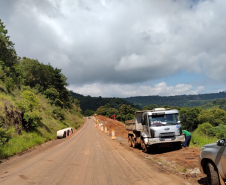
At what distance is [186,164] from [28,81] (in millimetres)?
42372

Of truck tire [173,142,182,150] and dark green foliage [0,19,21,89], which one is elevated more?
dark green foliage [0,19,21,89]

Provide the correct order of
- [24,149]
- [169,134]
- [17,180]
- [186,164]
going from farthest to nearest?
[24,149] → [169,134] → [186,164] → [17,180]

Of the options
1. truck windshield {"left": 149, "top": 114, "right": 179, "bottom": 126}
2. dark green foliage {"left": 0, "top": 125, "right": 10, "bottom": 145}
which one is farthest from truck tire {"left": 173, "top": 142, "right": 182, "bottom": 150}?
dark green foliage {"left": 0, "top": 125, "right": 10, "bottom": 145}

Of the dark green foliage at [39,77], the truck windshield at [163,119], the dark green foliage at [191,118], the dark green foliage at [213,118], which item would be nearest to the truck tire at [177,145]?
the truck windshield at [163,119]

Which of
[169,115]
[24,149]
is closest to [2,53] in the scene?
[24,149]

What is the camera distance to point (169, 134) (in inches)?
462

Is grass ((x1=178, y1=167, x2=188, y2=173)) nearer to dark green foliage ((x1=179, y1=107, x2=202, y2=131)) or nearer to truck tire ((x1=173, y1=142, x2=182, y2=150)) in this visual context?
truck tire ((x1=173, y1=142, x2=182, y2=150))

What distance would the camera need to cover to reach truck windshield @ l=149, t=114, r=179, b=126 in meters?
12.2

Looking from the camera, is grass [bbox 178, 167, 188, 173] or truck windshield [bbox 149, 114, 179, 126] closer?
grass [bbox 178, 167, 188, 173]

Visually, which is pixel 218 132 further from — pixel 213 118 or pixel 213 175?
pixel 213 175

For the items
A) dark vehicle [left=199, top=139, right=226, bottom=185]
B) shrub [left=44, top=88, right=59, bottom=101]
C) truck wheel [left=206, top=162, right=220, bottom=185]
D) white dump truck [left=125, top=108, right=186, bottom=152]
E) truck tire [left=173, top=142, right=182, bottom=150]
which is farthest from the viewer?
shrub [left=44, top=88, right=59, bottom=101]

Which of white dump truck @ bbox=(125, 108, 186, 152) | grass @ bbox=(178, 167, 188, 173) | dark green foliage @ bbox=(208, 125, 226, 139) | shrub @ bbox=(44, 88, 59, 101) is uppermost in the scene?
shrub @ bbox=(44, 88, 59, 101)

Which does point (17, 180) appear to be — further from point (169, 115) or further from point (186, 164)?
point (169, 115)


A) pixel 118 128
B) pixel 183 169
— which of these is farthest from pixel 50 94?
pixel 183 169
